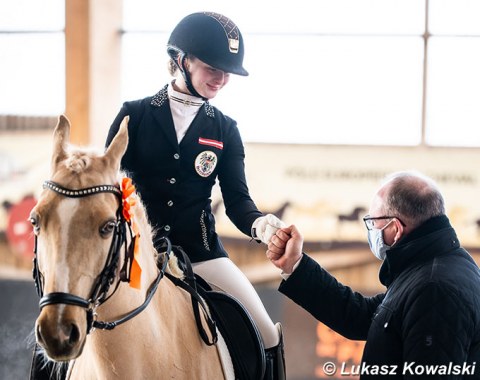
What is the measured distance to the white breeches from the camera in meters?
2.42

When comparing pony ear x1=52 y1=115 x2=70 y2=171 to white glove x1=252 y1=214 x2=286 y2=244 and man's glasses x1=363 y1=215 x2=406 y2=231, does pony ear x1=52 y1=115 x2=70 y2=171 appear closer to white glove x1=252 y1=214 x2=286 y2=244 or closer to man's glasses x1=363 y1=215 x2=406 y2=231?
white glove x1=252 y1=214 x2=286 y2=244

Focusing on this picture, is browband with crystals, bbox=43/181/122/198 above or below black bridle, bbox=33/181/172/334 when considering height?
above

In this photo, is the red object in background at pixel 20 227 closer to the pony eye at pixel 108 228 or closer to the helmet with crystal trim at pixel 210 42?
the helmet with crystal trim at pixel 210 42

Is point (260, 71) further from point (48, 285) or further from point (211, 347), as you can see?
point (48, 285)

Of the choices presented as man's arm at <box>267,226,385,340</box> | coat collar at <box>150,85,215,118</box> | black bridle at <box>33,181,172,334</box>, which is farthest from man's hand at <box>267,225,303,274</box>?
black bridle at <box>33,181,172,334</box>

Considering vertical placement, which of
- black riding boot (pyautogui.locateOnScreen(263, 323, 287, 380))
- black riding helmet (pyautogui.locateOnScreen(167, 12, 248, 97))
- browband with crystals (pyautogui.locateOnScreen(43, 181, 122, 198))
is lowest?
black riding boot (pyautogui.locateOnScreen(263, 323, 287, 380))

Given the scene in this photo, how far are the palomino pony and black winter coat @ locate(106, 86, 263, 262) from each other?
0.91 feet

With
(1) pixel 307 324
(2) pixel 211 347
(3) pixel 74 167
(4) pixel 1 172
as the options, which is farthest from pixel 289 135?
(3) pixel 74 167

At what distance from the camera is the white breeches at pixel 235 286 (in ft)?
7.94

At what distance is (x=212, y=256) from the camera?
96.7 inches

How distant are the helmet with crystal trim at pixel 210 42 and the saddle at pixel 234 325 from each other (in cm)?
62

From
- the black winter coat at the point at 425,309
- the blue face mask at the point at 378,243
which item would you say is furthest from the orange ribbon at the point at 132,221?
the blue face mask at the point at 378,243

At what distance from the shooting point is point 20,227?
575 cm

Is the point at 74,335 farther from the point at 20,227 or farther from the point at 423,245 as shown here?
the point at 20,227
